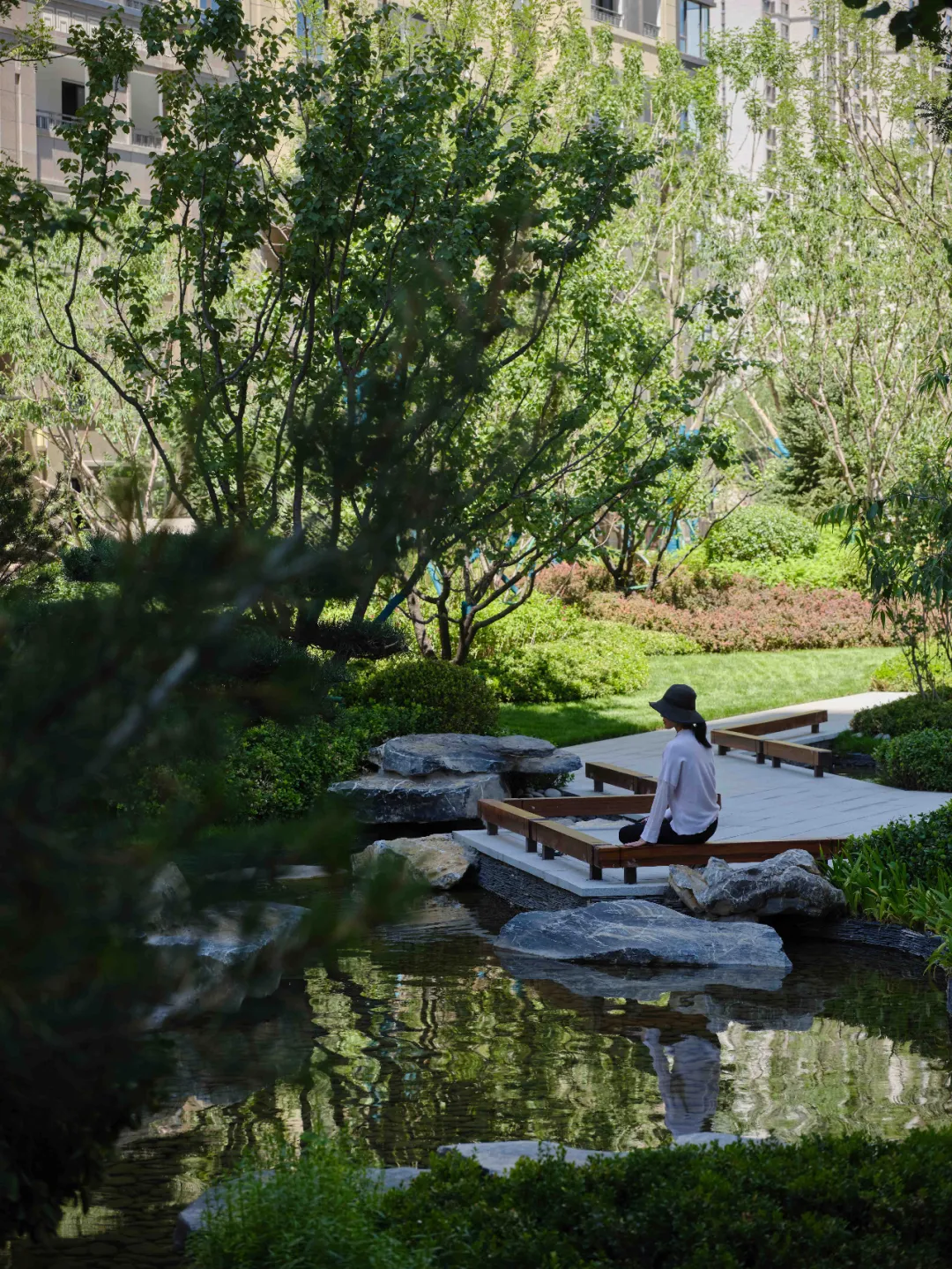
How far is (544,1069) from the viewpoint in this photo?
21.7 ft

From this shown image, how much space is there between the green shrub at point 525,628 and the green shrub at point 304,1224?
14.0 m

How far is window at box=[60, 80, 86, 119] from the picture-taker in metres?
33.1

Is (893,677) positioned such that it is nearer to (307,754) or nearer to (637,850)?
(307,754)

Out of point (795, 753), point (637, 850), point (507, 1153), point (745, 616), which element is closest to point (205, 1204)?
point (507, 1153)

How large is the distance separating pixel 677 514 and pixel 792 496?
916 centimetres

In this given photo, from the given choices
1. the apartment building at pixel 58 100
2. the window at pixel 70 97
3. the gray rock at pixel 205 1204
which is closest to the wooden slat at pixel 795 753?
the gray rock at pixel 205 1204

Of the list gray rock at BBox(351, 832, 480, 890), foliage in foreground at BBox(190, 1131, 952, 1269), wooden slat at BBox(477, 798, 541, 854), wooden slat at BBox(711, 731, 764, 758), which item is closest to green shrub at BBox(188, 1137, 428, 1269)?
foliage in foreground at BBox(190, 1131, 952, 1269)

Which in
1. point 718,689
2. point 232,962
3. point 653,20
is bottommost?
point 718,689

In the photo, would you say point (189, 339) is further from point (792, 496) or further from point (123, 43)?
point (792, 496)

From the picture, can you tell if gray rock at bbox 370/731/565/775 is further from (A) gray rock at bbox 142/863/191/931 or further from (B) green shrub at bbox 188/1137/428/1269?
(A) gray rock at bbox 142/863/191/931

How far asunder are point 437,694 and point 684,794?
453cm

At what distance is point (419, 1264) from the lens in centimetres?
367

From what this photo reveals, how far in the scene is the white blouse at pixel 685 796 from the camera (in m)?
9.46

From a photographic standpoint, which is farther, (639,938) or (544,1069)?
(639,938)
